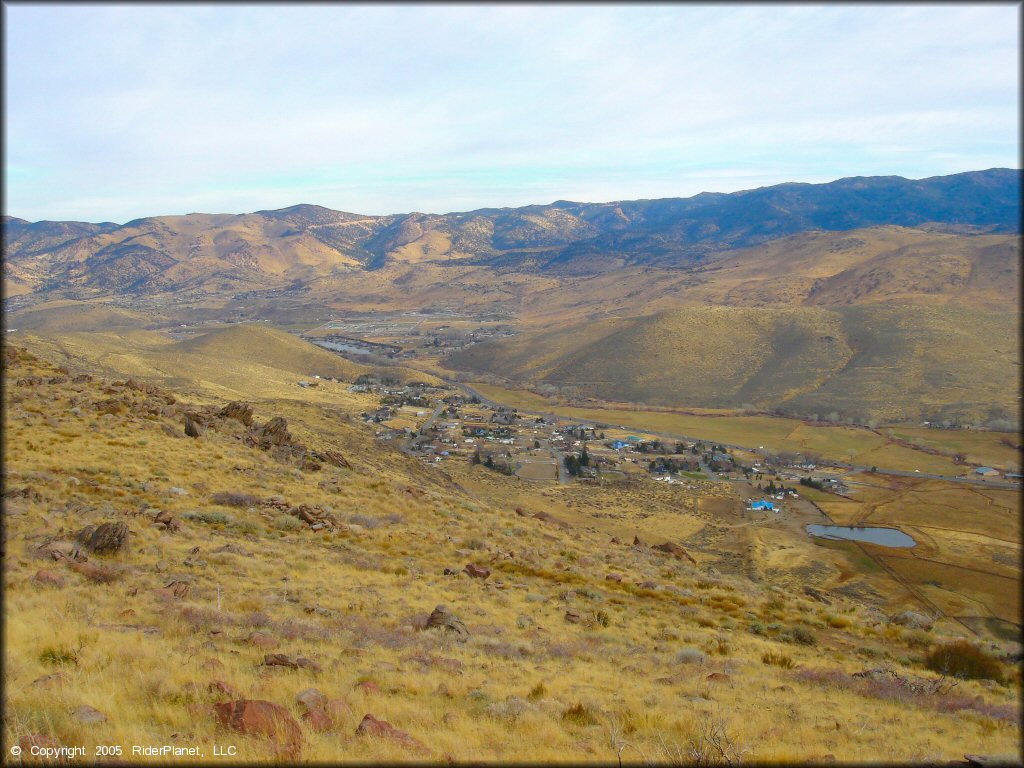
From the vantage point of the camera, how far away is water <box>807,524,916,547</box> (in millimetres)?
46969

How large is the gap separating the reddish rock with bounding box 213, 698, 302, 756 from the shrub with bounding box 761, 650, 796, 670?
10.9 metres

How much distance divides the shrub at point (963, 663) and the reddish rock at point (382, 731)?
1448cm

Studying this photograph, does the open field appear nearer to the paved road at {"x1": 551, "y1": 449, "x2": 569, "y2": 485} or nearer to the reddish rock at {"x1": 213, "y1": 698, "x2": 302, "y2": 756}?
the paved road at {"x1": 551, "y1": 449, "x2": 569, "y2": 485}

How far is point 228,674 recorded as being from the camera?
7.53m

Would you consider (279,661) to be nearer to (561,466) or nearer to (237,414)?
(237,414)

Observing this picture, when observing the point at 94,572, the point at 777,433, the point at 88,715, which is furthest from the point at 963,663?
the point at 777,433

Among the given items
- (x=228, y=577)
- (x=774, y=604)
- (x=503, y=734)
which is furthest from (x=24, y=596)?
(x=774, y=604)

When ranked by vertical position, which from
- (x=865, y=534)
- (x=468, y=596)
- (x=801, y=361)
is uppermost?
(x=468, y=596)

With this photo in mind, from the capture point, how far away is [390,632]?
11273mm

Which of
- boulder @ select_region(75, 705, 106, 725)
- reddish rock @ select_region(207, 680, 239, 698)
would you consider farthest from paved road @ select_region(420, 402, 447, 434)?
boulder @ select_region(75, 705, 106, 725)

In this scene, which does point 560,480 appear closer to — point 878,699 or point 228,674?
point 878,699

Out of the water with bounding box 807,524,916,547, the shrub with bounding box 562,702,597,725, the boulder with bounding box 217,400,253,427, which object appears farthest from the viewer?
the water with bounding box 807,524,916,547

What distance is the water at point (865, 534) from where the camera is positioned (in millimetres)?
46969

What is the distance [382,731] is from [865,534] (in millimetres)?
54472
